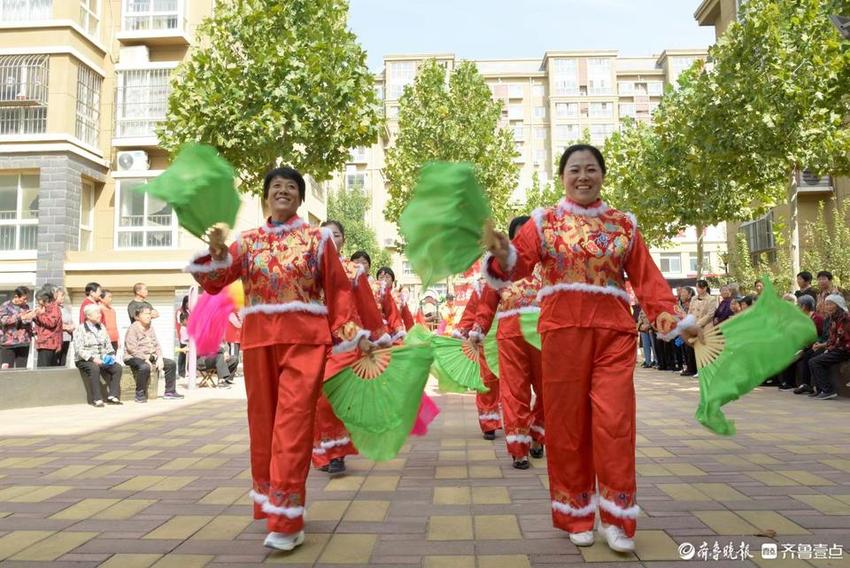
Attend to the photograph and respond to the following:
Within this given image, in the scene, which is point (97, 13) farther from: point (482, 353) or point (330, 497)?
point (330, 497)

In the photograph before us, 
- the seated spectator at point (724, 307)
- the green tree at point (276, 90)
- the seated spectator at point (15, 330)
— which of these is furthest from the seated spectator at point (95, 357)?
the seated spectator at point (724, 307)

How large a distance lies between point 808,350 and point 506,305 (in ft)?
22.9

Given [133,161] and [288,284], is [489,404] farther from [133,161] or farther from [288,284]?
[133,161]

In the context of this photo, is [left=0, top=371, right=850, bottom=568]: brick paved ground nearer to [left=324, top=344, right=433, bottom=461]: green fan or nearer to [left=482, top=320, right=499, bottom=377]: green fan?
[left=324, top=344, right=433, bottom=461]: green fan

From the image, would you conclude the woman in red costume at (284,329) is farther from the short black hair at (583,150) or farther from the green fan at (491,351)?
the green fan at (491,351)

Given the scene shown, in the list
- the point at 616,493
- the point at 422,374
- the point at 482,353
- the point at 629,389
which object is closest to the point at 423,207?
the point at 422,374

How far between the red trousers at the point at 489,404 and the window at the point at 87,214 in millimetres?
18802

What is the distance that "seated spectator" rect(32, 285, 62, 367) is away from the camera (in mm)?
11125

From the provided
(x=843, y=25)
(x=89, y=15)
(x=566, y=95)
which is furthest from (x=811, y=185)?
(x=566, y=95)

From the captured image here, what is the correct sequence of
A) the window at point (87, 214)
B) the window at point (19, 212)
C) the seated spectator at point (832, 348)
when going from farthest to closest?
1. the window at point (87, 214)
2. the window at point (19, 212)
3. the seated spectator at point (832, 348)

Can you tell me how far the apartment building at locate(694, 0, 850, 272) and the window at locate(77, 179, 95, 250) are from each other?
2012cm

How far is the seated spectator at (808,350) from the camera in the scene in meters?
9.96

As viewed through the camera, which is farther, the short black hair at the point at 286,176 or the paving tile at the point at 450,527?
the short black hair at the point at 286,176

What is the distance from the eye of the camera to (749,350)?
3363mm
